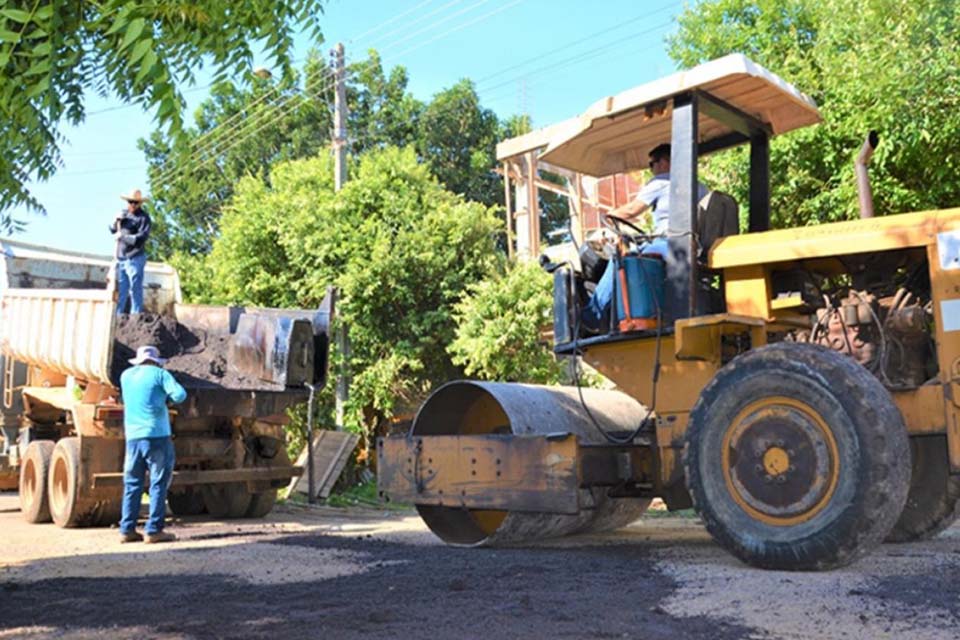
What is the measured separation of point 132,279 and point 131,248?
348 millimetres

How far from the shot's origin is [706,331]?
249 inches

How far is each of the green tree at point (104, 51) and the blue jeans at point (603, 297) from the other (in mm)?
2524

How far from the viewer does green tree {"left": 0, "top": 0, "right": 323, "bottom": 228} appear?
12.6 feet

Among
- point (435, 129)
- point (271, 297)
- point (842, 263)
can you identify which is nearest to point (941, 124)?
point (842, 263)

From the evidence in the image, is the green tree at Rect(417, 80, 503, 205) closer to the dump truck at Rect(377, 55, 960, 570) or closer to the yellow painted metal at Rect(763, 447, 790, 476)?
the dump truck at Rect(377, 55, 960, 570)

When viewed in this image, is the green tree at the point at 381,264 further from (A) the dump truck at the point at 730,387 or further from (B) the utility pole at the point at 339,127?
(A) the dump truck at the point at 730,387

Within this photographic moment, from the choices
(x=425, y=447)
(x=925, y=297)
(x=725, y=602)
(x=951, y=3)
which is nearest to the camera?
(x=725, y=602)

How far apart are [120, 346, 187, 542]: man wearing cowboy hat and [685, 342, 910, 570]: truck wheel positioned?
4604 mm

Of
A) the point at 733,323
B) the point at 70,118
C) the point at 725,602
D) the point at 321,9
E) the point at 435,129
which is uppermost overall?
the point at 435,129

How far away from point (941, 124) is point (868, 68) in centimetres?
95

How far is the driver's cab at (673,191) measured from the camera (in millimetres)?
6422

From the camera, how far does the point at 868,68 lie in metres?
11.2

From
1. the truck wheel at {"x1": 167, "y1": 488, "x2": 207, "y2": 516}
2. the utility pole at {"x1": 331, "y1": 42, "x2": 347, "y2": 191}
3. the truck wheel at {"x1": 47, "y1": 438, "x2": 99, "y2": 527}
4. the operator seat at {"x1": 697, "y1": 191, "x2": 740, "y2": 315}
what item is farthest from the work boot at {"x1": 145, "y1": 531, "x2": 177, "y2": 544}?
the utility pole at {"x1": 331, "y1": 42, "x2": 347, "y2": 191}

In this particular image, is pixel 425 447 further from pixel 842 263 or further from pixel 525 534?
pixel 842 263
